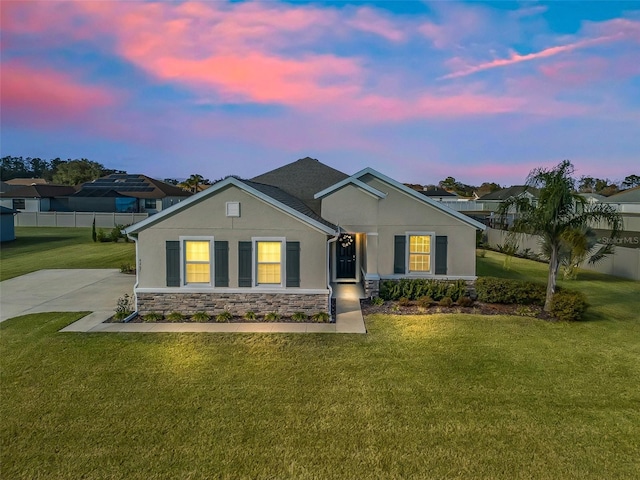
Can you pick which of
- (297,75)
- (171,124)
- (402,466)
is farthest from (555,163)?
(171,124)

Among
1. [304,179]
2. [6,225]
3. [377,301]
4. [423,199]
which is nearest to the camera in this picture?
[377,301]

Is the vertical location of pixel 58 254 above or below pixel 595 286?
above

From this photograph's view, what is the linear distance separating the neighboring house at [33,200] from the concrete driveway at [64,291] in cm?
3801

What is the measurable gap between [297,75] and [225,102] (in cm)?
1052

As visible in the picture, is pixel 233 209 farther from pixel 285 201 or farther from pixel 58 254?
pixel 58 254

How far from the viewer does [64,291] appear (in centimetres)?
1527

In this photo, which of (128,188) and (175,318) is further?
(128,188)

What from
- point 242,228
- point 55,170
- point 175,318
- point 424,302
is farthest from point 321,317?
point 55,170

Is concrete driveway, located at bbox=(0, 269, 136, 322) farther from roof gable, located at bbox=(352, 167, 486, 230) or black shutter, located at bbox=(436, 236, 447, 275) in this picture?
black shutter, located at bbox=(436, 236, 447, 275)

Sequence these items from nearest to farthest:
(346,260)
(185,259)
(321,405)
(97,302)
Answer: (321,405), (185,259), (97,302), (346,260)

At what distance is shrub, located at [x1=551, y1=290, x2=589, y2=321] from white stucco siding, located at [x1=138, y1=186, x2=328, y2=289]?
7.19 meters

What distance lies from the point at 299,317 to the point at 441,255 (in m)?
6.11

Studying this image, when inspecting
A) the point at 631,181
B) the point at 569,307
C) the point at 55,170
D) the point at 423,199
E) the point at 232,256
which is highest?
the point at 55,170

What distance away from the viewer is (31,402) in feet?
22.2
